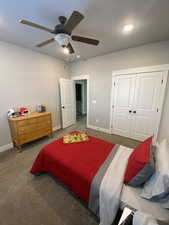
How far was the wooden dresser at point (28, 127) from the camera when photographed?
8.29ft

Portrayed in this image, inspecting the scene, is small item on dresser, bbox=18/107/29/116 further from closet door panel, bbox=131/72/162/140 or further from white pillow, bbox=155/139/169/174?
closet door panel, bbox=131/72/162/140

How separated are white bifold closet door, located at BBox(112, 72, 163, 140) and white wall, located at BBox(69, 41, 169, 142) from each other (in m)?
0.26

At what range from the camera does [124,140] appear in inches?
126

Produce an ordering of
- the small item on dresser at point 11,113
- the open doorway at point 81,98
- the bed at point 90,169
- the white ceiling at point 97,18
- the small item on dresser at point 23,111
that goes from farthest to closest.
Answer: the open doorway at point 81,98
the small item on dresser at point 23,111
the small item on dresser at point 11,113
the white ceiling at point 97,18
the bed at point 90,169

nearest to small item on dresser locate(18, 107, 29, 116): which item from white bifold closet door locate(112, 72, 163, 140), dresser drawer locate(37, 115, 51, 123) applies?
dresser drawer locate(37, 115, 51, 123)

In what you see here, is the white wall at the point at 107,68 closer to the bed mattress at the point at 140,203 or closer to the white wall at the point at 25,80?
the white wall at the point at 25,80

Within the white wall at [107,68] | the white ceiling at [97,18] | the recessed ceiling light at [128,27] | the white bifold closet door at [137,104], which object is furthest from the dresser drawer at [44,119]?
the recessed ceiling light at [128,27]

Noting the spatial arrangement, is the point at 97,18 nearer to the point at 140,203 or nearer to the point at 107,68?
the point at 107,68

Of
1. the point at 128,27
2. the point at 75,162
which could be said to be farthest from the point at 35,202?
the point at 128,27

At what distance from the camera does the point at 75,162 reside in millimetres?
1461

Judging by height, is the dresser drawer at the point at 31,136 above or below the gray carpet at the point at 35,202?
above

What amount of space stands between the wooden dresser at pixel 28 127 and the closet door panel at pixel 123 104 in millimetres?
2291

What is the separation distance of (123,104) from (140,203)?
8.77ft

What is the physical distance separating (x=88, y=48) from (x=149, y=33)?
151cm
